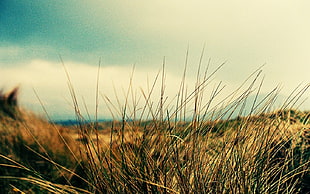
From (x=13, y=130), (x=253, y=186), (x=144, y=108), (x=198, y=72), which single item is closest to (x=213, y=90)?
(x=198, y=72)

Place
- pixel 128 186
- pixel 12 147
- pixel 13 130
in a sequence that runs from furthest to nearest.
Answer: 1. pixel 13 130
2. pixel 12 147
3. pixel 128 186

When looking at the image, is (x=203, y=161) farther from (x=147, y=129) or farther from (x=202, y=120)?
(x=147, y=129)

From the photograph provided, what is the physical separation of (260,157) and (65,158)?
351cm

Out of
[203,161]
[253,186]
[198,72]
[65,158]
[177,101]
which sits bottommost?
[65,158]

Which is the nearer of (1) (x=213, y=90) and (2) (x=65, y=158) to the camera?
(1) (x=213, y=90)

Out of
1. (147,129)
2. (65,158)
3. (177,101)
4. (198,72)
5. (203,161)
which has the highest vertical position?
(198,72)

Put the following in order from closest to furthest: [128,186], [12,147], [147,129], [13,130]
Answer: [128,186] → [147,129] → [12,147] → [13,130]

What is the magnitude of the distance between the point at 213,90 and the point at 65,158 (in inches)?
133

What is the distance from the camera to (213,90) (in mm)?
1700

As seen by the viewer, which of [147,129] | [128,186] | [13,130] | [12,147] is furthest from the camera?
[13,130]

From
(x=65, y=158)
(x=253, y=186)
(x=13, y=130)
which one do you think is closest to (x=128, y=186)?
(x=253, y=186)

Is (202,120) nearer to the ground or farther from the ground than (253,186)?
farther from the ground

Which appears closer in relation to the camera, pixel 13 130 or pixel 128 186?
pixel 128 186

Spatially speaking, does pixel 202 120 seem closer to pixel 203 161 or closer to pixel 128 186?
pixel 203 161
